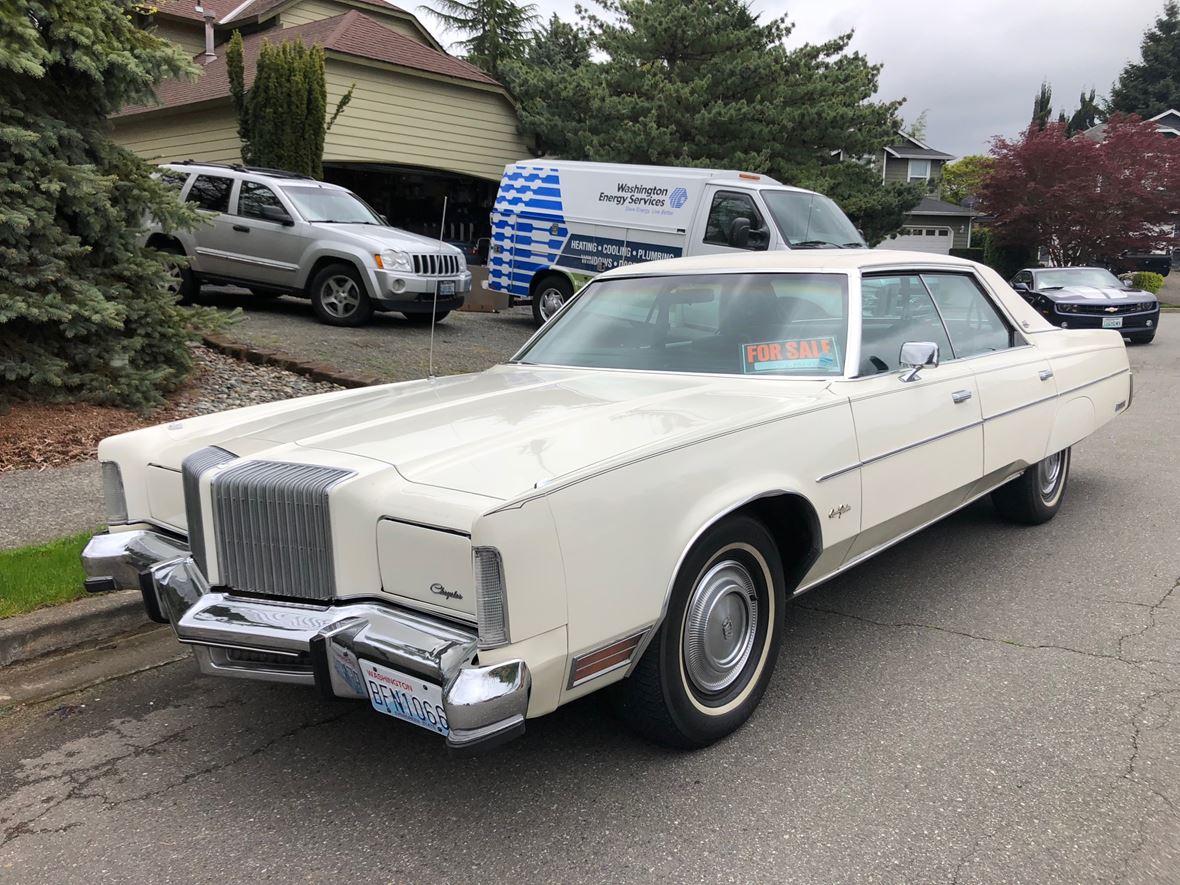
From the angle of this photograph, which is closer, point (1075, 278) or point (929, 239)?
point (1075, 278)

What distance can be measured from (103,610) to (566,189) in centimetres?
1001

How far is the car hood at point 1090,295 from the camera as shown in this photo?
1582 centimetres

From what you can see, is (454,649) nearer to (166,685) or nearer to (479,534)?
(479,534)

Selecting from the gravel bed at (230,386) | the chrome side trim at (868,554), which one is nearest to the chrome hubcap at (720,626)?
the chrome side trim at (868,554)

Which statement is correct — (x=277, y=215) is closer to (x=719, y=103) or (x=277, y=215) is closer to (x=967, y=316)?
(x=967, y=316)

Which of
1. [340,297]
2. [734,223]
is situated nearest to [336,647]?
[340,297]

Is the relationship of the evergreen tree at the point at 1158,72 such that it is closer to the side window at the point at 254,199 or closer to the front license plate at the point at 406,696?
the side window at the point at 254,199

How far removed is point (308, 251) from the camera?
1132cm

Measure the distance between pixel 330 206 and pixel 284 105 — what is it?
3.82 m

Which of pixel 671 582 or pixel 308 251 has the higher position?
pixel 308 251

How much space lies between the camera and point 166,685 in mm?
3693

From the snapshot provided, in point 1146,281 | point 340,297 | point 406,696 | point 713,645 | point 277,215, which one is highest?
point 277,215

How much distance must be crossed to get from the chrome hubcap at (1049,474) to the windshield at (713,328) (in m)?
2.12

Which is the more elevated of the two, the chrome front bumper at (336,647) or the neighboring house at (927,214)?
the neighboring house at (927,214)
